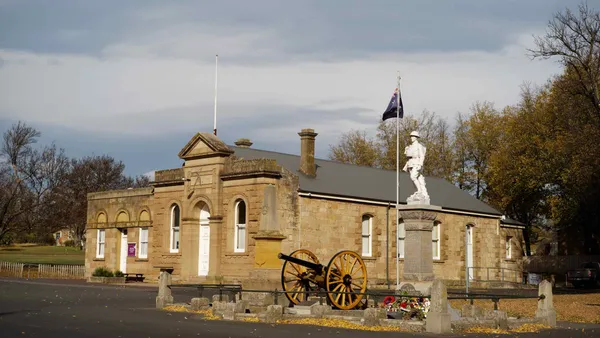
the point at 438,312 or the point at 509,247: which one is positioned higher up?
the point at 509,247

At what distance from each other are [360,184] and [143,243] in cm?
1167

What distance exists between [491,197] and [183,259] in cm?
3204

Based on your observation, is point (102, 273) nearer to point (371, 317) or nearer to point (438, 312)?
point (371, 317)

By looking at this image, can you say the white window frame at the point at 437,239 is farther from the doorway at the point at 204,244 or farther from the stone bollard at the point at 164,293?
the stone bollard at the point at 164,293

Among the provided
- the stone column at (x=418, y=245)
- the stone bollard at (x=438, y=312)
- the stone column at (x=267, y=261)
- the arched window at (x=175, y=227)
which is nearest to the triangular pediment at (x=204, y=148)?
the arched window at (x=175, y=227)

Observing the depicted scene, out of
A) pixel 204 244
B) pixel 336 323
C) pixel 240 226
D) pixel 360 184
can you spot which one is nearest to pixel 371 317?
pixel 336 323

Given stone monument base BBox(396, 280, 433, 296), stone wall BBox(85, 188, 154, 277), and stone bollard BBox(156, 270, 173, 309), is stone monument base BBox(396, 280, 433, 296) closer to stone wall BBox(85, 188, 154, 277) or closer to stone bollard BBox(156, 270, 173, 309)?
stone bollard BBox(156, 270, 173, 309)

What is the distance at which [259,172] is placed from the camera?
37.0 metres

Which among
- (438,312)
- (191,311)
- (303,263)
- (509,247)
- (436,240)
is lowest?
(191,311)

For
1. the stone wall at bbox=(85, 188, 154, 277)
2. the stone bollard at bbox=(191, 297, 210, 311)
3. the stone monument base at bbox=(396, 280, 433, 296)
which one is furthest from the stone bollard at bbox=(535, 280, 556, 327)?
the stone wall at bbox=(85, 188, 154, 277)

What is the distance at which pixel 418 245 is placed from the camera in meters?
23.7

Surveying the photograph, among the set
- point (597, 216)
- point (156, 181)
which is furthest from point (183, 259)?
point (597, 216)

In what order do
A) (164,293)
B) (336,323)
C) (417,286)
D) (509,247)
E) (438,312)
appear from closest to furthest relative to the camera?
(438,312) < (336,323) < (417,286) < (164,293) < (509,247)

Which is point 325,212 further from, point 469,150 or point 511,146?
point 469,150
